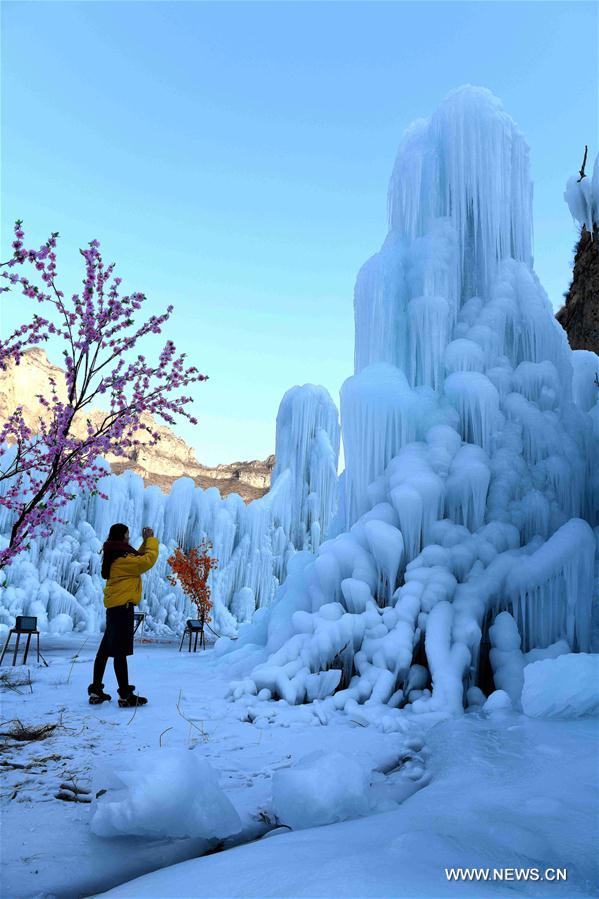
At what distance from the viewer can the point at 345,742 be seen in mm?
3623

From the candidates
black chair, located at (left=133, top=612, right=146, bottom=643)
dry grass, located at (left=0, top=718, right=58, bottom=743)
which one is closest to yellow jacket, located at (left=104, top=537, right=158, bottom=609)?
dry grass, located at (left=0, top=718, right=58, bottom=743)

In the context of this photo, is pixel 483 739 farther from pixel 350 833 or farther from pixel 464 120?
pixel 464 120

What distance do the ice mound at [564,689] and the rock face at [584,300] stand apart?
32.9 feet

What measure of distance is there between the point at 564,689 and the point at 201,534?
558 inches

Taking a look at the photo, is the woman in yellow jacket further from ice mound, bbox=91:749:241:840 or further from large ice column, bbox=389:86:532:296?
large ice column, bbox=389:86:532:296

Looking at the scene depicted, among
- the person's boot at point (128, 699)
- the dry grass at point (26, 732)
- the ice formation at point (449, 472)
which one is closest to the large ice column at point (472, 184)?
the ice formation at point (449, 472)

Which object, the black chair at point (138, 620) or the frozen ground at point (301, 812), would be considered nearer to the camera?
the frozen ground at point (301, 812)

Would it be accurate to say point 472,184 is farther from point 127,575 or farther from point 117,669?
point 117,669

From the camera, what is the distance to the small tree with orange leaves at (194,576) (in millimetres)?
15039

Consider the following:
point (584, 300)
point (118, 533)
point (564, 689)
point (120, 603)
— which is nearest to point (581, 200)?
point (584, 300)

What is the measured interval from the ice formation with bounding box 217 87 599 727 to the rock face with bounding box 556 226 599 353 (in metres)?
4.33

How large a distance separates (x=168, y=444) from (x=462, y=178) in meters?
43.2

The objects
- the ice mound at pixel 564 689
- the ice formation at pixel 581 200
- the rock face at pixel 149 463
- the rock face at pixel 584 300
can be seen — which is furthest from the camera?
the rock face at pixel 149 463

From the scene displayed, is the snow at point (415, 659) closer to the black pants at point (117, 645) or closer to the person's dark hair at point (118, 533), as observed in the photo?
the black pants at point (117, 645)
